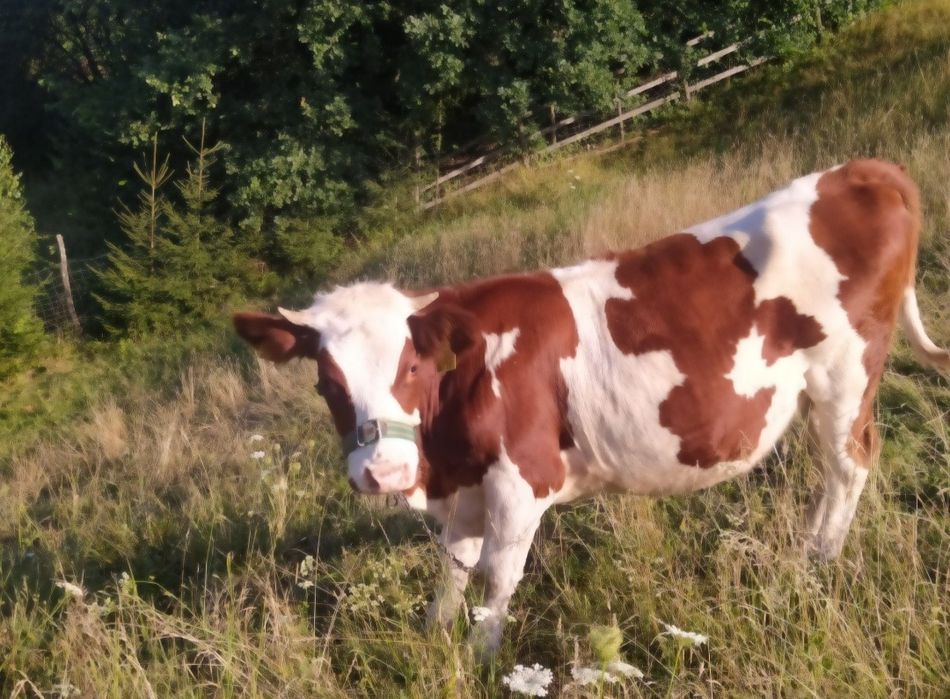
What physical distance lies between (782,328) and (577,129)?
14.4 meters

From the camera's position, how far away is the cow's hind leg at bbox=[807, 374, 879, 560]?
3131 millimetres

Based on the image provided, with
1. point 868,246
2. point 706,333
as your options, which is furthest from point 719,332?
point 868,246

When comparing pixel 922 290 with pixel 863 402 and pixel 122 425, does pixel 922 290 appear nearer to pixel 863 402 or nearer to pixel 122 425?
pixel 863 402

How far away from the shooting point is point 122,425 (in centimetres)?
737

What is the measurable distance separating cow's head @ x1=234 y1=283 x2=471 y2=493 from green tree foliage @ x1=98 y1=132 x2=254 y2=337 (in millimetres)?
10727

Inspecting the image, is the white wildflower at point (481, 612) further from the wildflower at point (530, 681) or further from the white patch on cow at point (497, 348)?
the white patch on cow at point (497, 348)

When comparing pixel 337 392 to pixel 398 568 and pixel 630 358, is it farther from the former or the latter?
pixel 630 358

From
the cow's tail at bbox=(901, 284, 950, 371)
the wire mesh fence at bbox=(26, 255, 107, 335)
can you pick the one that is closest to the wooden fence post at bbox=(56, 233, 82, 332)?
the wire mesh fence at bbox=(26, 255, 107, 335)

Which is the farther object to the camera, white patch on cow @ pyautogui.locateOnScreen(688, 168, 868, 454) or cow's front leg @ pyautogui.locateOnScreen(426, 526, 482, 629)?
white patch on cow @ pyautogui.locateOnScreen(688, 168, 868, 454)

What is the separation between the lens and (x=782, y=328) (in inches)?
116

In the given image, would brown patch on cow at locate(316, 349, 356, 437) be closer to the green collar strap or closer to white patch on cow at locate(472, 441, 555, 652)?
the green collar strap

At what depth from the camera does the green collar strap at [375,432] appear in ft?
7.93

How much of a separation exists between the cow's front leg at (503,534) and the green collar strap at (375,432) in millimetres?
458

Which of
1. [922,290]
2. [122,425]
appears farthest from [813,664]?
[122,425]
